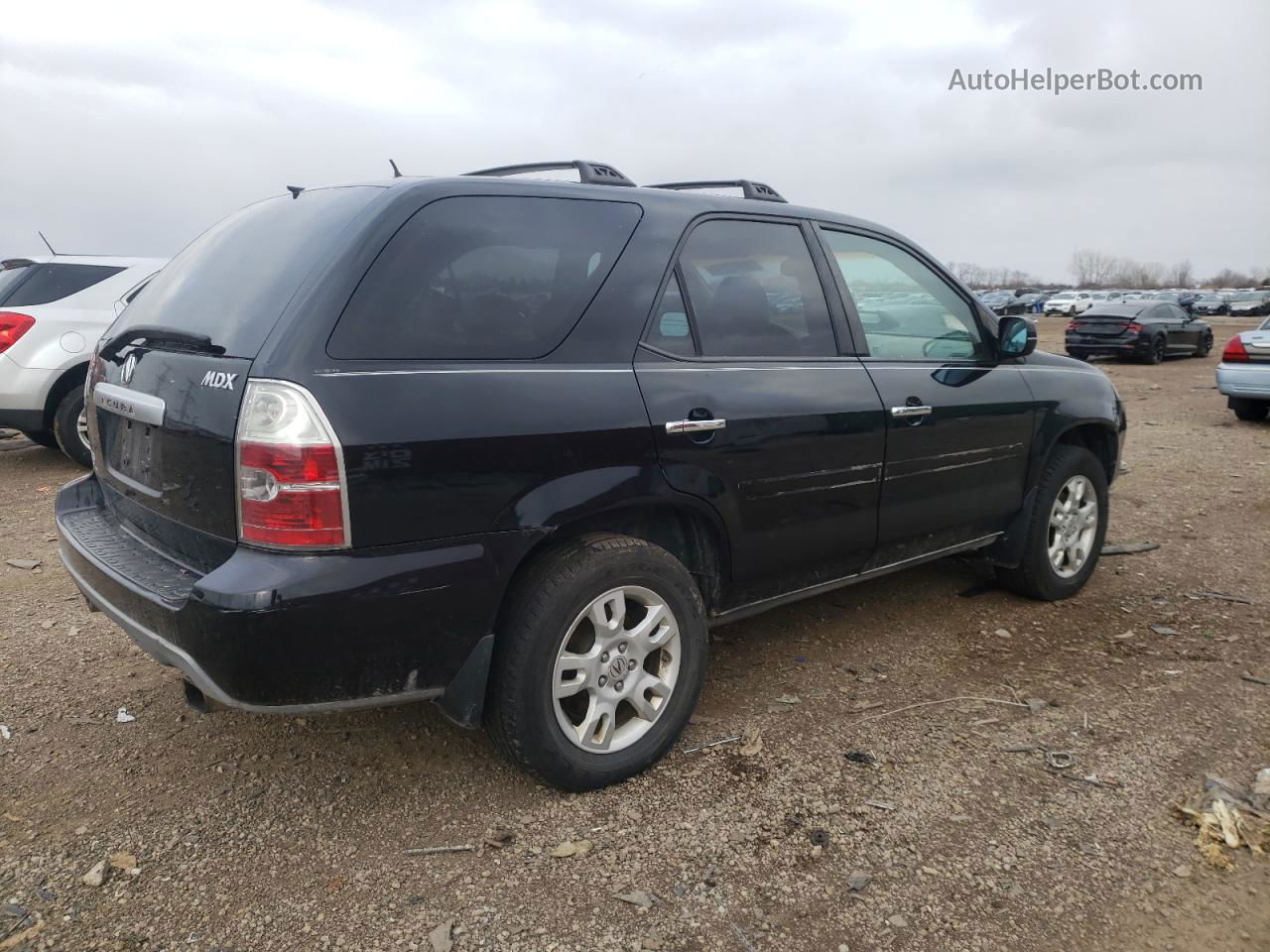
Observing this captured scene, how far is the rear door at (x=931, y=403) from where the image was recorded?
3617 millimetres

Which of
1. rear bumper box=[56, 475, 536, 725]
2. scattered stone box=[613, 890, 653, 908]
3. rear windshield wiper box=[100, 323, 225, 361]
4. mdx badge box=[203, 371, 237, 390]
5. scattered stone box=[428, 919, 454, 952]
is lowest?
scattered stone box=[613, 890, 653, 908]

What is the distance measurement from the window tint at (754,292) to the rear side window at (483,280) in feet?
1.07

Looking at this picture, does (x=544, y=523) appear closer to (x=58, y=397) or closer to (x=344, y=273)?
(x=344, y=273)

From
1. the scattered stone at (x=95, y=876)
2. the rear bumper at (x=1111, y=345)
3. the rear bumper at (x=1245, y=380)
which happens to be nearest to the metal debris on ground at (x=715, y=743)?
the scattered stone at (x=95, y=876)

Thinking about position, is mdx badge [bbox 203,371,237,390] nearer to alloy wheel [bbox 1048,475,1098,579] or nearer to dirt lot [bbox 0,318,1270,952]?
dirt lot [bbox 0,318,1270,952]

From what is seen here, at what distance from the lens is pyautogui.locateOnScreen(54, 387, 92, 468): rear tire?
734 cm

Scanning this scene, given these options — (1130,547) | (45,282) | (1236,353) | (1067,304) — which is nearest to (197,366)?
(1130,547)

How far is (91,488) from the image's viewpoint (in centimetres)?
327

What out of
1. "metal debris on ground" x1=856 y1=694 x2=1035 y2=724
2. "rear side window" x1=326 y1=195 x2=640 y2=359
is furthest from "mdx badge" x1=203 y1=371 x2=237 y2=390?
"metal debris on ground" x1=856 y1=694 x2=1035 y2=724

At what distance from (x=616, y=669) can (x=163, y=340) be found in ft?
5.42

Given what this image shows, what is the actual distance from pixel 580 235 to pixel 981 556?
8.74 ft

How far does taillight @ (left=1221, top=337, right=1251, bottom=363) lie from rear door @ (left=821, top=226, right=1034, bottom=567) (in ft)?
28.5

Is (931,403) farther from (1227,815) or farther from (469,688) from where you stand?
(469,688)

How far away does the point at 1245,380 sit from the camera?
1094 centimetres
